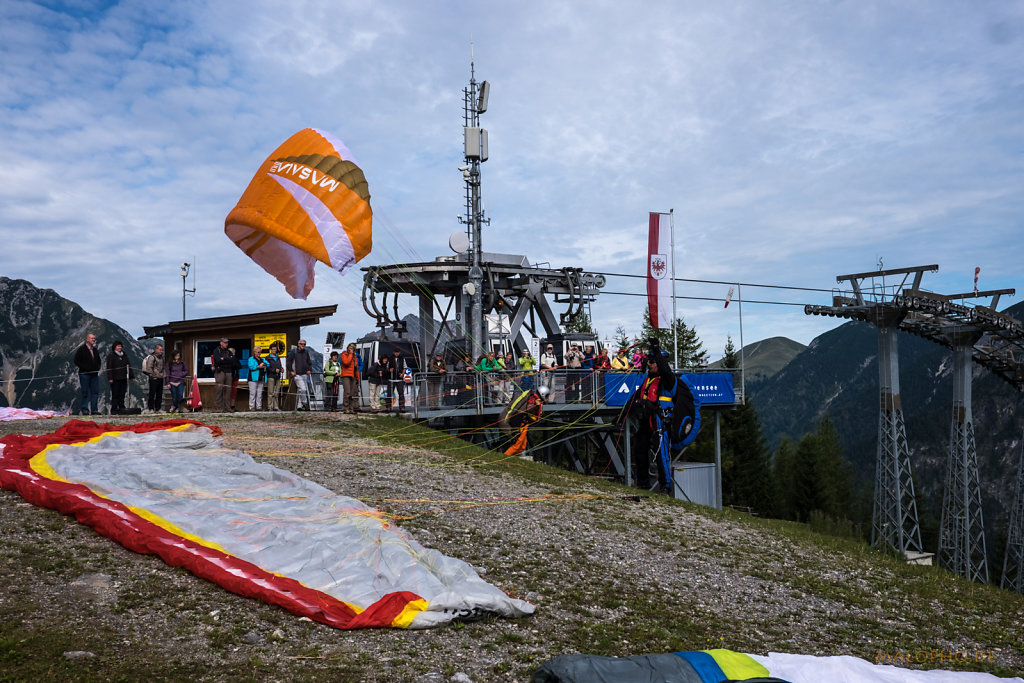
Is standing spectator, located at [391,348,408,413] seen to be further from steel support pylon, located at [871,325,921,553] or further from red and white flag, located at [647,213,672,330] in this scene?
steel support pylon, located at [871,325,921,553]

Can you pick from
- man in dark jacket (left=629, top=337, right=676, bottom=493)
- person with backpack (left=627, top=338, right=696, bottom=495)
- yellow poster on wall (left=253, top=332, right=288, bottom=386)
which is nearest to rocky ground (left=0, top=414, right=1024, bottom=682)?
person with backpack (left=627, top=338, right=696, bottom=495)

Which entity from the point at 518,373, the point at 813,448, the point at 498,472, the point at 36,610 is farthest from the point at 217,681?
the point at 813,448

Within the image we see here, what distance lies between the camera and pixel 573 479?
51.6 feet

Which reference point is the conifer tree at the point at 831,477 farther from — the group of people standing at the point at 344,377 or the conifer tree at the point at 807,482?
the group of people standing at the point at 344,377

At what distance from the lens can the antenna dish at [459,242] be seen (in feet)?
91.8

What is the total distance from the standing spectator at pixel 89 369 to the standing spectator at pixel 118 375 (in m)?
0.31

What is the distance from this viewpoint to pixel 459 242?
27984mm

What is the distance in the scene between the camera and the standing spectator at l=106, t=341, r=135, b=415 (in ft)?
62.2

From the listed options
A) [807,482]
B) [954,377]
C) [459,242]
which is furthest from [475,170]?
[807,482]

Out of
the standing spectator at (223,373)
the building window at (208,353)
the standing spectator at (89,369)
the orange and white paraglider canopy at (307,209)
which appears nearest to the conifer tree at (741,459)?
the building window at (208,353)

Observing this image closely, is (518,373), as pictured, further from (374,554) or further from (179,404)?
(374,554)

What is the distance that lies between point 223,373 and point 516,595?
51.0 feet

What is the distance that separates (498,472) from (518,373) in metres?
6.70

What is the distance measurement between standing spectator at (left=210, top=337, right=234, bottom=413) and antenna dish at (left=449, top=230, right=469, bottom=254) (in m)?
9.39
